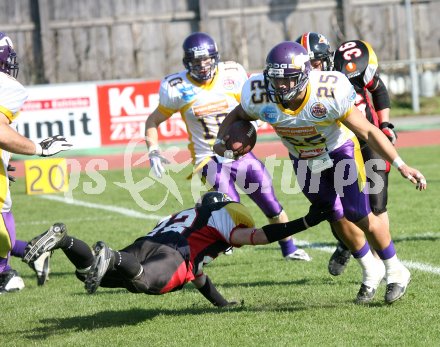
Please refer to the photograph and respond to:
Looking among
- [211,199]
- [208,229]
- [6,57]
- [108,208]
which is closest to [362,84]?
[211,199]

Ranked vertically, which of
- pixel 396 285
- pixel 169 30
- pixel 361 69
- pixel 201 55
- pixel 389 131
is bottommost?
pixel 396 285

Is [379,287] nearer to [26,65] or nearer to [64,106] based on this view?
[64,106]

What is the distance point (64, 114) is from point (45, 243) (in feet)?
37.1

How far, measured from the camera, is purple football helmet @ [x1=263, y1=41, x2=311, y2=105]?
16.5 feet

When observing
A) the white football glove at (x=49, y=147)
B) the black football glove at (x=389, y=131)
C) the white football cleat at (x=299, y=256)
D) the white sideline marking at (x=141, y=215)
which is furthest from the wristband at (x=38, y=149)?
the white sideline marking at (x=141, y=215)

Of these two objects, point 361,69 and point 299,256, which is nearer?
point 361,69

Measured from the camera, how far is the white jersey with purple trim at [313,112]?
514 centimetres

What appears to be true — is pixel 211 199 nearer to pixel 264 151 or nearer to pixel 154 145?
pixel 154 145

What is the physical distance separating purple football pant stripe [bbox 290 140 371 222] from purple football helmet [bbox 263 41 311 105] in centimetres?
58

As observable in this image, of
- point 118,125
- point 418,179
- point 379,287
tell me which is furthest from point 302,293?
point 118,125

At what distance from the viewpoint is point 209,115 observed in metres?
7.16

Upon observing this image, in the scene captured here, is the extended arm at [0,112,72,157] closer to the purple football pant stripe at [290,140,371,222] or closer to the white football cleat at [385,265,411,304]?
the purple football pant stripe at [290,140,371,222]

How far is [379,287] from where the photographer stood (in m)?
5.98

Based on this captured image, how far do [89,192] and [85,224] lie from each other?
3.02 metres
